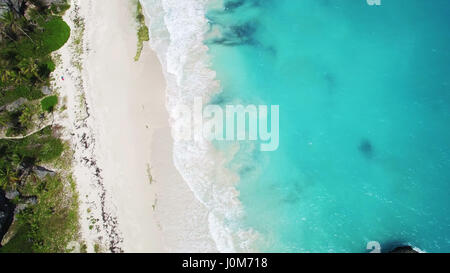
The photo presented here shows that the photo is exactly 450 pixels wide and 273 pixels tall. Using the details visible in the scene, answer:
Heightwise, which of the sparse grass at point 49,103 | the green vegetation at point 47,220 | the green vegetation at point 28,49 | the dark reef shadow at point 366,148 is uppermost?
the green vegetation at point 28,49

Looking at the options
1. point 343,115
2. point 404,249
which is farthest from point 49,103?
point 404,249

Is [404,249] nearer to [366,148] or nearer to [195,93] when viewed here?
[366,148]

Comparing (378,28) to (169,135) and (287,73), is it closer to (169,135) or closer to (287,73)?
(287,73)

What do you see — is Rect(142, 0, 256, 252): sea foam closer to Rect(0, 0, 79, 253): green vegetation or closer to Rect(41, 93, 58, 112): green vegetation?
Rect(0, 0, 79, 253): green vegetation

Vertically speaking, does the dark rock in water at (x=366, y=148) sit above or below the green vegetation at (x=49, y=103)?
below

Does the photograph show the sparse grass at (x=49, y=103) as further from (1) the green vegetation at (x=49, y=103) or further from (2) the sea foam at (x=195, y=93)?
(2) the sea foam at (x=195, y=93)

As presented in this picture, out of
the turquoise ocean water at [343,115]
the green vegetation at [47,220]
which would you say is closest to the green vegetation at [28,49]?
the green vegetation at [47,220]
